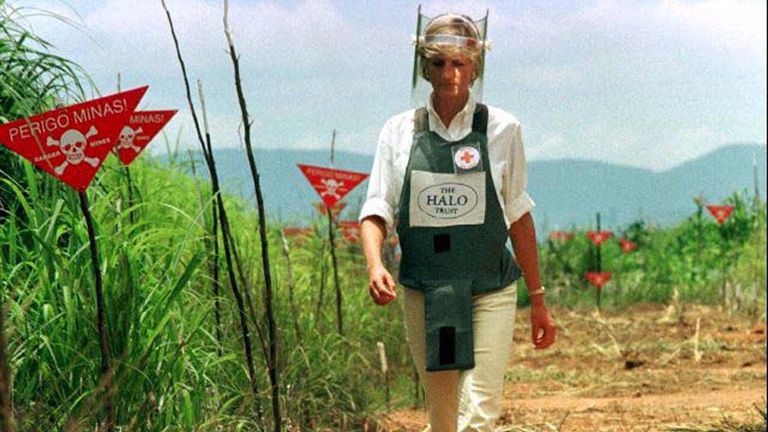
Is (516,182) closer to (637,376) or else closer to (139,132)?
(139,132)

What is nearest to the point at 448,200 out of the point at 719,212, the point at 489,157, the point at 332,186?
the point at 489,157

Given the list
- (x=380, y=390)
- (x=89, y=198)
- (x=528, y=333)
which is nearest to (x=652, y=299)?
(x=528, y=333)

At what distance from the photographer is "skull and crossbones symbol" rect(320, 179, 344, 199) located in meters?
8.20

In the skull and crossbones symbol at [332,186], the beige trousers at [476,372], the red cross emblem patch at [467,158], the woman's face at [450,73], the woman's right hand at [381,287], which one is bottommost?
the beige trousers at [476,372]

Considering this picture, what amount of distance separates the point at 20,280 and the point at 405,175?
1371 millimetres

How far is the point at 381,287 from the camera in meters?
4.33

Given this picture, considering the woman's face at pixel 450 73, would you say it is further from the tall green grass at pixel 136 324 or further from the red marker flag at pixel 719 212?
the red marker flag at pixel 719 212

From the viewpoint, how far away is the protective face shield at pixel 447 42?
4656 mm

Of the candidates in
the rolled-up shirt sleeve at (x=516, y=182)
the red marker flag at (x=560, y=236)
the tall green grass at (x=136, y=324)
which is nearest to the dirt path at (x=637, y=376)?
the tall green grass at (x=136, y=324)

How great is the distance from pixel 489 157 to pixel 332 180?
360cm

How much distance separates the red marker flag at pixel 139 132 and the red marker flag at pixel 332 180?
86.5 inches

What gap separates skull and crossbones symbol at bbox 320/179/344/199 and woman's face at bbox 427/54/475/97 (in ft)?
11.5

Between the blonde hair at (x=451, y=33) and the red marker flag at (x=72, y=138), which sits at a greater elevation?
the blonde hair at (x=451, y=33)

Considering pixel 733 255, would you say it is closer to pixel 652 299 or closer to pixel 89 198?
pixel 652 299
